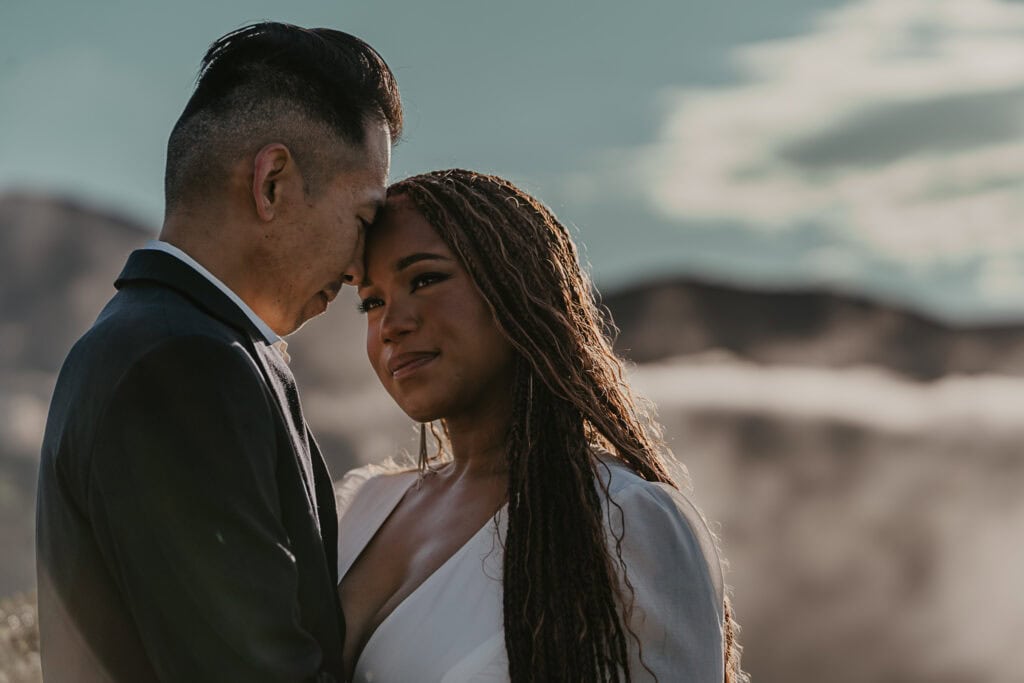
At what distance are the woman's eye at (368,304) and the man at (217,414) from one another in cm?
59

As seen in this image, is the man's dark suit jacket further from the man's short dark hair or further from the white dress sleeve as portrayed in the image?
the white dress sleeve

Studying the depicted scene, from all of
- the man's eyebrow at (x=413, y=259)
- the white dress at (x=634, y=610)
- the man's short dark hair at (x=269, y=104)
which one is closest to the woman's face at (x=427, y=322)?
the man's eyebrow at (x=413, y=259)

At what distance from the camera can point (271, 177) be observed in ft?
9.80

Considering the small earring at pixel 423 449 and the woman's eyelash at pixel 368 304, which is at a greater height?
the woman's eyelash at pixel 368 304

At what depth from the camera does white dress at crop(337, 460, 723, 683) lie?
3.36 meters

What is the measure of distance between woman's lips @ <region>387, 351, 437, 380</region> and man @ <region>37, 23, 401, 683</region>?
0.60m

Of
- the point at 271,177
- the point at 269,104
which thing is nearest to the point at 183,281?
the point at 271,177

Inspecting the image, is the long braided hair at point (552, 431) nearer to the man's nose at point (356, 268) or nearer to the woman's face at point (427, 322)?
the woman's face at point (427, 322)

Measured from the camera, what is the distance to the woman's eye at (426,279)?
149 inches

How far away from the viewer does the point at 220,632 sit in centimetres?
246

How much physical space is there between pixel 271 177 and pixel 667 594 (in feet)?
5.27

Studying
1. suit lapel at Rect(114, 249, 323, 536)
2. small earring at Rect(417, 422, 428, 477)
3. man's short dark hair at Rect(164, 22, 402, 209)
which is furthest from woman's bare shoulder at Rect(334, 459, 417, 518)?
man's short dark hair at Rect(164, 22, 402, 209)

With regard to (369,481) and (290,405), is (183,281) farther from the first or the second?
(369,481)

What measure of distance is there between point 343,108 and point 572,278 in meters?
1.14
